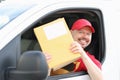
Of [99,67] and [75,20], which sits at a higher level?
[75,20]

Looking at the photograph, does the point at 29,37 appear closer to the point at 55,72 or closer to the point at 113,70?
the point at 55,72

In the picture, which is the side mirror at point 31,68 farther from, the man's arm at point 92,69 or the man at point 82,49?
the man's arm at point 92,69

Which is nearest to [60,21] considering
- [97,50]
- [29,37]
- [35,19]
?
[35,19]

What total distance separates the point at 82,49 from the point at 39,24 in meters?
0.41

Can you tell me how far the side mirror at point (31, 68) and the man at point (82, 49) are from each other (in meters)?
0.55

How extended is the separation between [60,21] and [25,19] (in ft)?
0.98

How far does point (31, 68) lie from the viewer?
2.70 m

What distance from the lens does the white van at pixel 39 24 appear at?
2.81 metres

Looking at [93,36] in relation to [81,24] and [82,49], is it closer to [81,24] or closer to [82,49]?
[81,24]

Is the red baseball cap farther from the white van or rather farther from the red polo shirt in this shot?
the red polo shirt

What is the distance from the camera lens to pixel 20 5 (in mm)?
3488

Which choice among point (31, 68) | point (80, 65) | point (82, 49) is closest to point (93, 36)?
point (80, 65)

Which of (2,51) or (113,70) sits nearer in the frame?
(2,51)

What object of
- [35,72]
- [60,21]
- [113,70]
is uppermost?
[60,21]
